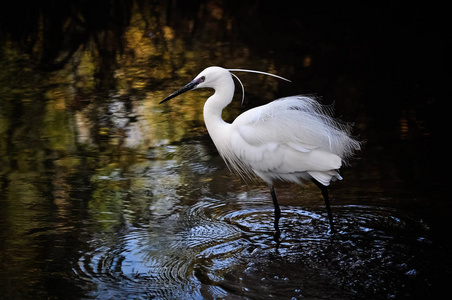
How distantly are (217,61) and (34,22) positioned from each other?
4.38m

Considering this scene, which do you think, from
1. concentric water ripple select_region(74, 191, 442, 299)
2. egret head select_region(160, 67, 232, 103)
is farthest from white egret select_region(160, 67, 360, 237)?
concentric water ripple select_region(74, 191, 442, 299)

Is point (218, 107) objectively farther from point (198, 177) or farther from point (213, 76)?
point (198, 177)

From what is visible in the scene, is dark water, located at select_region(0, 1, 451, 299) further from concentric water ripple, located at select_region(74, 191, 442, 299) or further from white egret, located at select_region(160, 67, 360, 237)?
white egret, located at select_region(160, 67, 360, 237)

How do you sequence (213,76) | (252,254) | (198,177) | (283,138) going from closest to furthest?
1. (252,254)
2. (283,138)
3. (213,76)
4. (198,177)

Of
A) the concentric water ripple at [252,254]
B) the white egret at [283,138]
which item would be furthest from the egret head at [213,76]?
the concentric water ripple at [252,254]

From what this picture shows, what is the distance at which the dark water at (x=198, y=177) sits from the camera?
343 cm

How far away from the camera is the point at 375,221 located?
4098mm

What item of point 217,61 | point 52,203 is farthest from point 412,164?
point 217,61

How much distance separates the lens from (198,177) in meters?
5.04

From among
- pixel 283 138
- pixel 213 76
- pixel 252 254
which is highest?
pixel 213 76

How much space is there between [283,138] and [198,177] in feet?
4.04

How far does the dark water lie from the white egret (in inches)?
14.9

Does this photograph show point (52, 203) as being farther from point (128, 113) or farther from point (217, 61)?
point (217, 61)

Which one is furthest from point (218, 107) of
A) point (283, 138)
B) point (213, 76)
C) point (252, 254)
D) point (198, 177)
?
point (252, 254)
